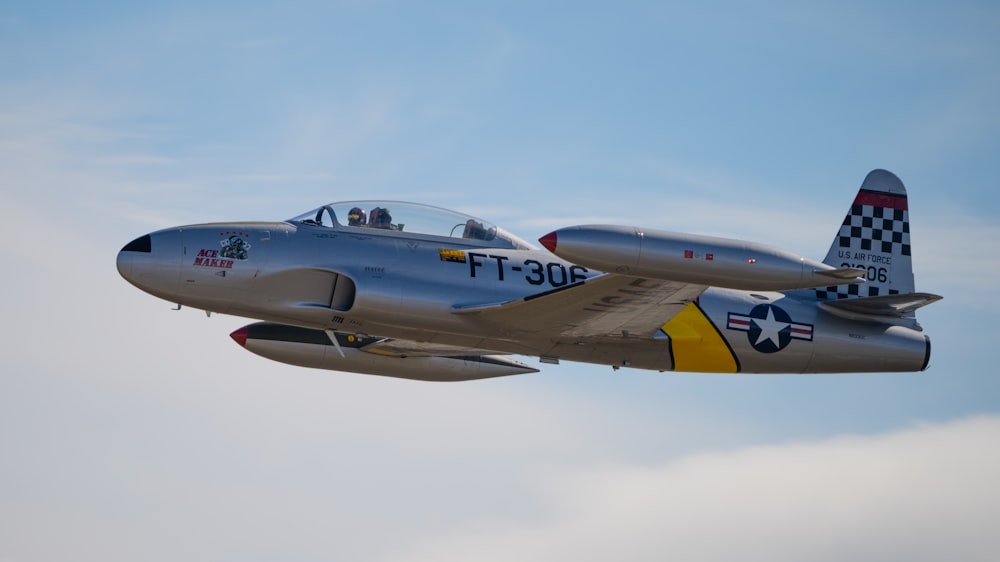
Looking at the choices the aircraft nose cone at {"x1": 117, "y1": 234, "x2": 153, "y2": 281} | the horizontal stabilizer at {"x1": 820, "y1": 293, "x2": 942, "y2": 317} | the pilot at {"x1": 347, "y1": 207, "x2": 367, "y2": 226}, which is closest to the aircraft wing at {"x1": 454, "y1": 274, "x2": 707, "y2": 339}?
the pilot at {"x1": 347, "y1": 207, "x2": 367, "y2": 226}

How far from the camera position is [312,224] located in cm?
2261

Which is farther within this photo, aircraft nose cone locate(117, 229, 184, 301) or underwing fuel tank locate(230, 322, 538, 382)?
underwing fuel tank locate(230, 322, 538, 382)

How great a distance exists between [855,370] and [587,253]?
7723 millimetres

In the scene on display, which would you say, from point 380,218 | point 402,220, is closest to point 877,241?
point 402,220

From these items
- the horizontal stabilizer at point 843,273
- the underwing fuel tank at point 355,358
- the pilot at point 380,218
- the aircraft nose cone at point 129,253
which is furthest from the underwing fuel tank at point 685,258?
the underwing fuel tank at point 355,358

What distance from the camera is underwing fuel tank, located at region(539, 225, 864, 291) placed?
18188 millimetres

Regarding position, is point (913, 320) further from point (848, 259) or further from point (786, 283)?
point (786, 283)

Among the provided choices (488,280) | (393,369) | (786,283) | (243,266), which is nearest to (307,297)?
(243,266)

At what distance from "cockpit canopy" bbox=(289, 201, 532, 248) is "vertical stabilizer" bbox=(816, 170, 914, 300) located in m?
6.29

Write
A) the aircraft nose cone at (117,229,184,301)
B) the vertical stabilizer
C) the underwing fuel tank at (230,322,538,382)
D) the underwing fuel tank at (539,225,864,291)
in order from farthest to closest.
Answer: the underwing fuel tank at (230,322,538,382)
the vertical stabilizer
the aircraft nose cone at (117,229,184,301)
the underwing fuel tank at (539,225,864,291)

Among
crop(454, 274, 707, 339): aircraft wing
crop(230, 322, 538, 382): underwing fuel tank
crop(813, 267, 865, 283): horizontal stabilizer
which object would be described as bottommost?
crop(230, 322, 538, 382): underwing fuel tank

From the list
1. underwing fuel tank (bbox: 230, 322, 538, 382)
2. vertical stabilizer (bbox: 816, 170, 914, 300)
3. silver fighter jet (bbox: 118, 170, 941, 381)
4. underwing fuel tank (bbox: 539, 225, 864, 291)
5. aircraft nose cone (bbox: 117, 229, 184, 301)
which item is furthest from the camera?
underwing fuel tank (bbox: 230, 322, 538, 382)

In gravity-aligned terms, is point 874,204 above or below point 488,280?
above

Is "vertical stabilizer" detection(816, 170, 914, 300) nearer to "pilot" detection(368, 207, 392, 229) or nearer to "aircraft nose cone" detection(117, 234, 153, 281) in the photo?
"pilot" detection(368, 207, 392, 229)
